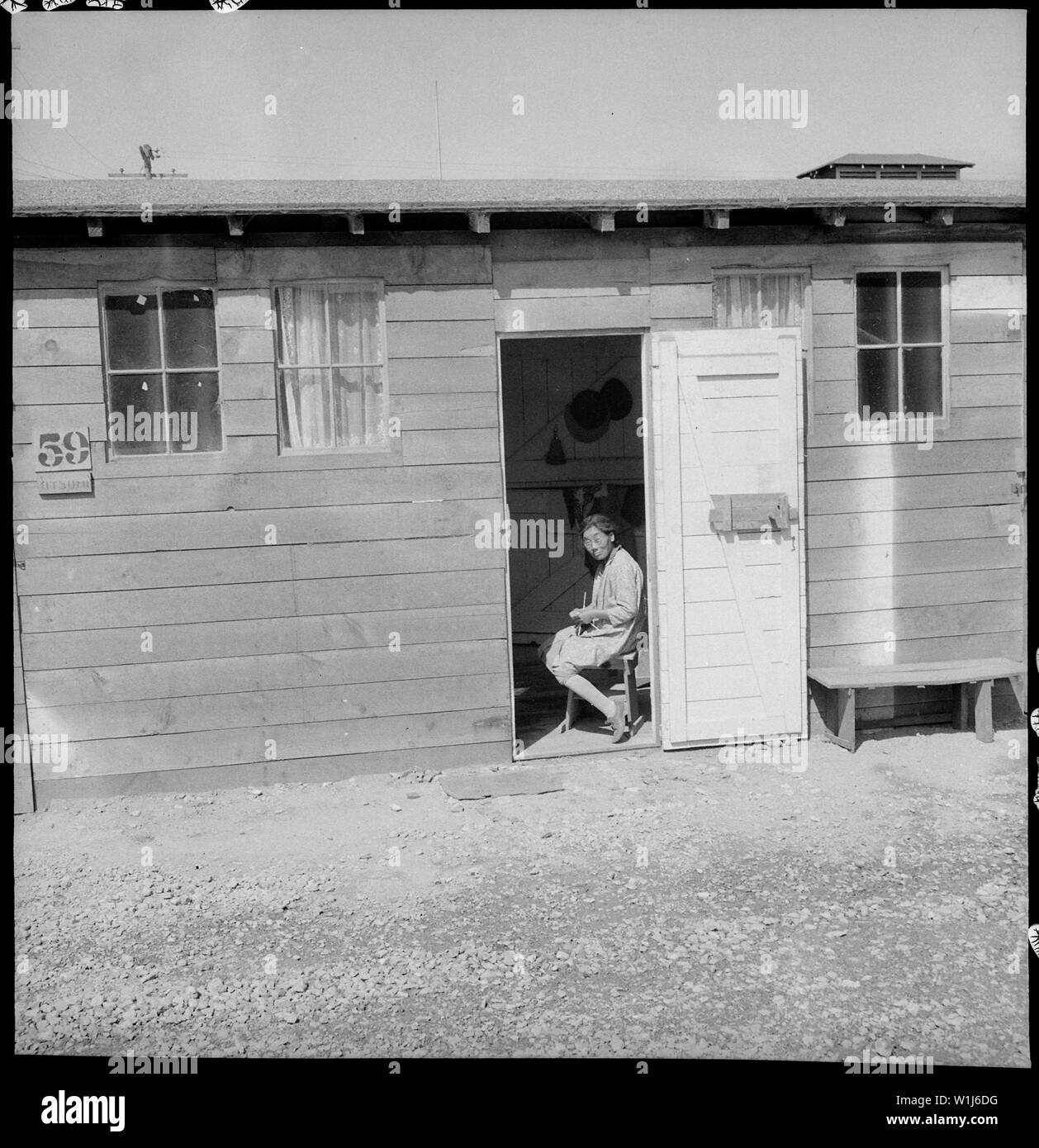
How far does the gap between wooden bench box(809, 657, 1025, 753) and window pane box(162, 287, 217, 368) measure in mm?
4420

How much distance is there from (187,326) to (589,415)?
15.9 ft

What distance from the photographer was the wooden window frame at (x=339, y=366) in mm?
6734

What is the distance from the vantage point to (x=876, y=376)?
24.0ft

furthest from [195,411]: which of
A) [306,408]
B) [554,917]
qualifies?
[554,917]

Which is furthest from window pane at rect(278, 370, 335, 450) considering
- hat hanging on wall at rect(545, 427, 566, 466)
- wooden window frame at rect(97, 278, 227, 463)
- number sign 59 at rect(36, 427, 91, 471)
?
hat hanging on wall at rect(545, 427, 566, 466)

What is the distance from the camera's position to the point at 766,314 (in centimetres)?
721

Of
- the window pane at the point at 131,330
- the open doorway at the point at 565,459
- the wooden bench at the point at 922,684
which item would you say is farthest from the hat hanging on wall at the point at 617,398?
the window pane at the point at 131,330

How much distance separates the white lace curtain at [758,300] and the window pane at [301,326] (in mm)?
2557

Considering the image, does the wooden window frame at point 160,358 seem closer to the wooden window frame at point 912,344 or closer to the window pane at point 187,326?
the window pane at point 187,326

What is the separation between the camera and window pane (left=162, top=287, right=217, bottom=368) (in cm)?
668

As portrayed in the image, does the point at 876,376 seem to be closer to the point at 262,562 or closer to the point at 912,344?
the point at 912,344

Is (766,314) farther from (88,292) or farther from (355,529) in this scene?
(88,292)

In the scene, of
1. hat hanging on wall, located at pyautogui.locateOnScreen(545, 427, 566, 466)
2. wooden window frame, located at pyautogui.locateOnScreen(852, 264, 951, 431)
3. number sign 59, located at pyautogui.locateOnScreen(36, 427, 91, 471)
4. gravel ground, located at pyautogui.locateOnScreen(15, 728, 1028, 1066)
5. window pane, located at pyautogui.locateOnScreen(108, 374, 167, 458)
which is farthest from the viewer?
hat hanging on wall, located at pyautogui.locateOnScreen(545, 427, 566, 466)

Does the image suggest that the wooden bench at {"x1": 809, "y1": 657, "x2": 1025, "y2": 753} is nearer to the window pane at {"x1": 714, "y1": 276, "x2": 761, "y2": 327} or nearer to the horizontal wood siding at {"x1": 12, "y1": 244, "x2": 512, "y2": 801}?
the horizontal wood siding at {"x1": 12, "y1": 244, "x2": 512, "y2": 801}
